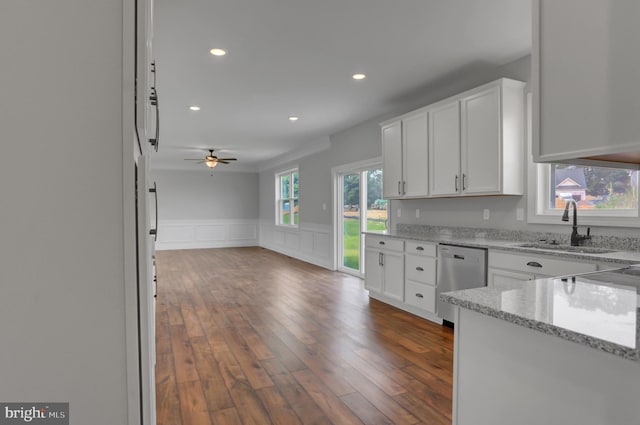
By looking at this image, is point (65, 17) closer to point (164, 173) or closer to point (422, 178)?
point (422, 178)

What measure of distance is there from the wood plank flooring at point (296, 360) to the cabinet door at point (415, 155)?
148 centimetres

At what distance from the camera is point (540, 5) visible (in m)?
1.23

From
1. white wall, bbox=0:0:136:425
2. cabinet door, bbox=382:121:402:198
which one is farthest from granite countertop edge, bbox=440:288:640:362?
cabinet door, bbox=382:121:402:198

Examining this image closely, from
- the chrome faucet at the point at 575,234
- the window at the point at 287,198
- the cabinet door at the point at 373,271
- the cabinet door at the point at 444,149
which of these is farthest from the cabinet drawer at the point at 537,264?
the window at the point at 287,198

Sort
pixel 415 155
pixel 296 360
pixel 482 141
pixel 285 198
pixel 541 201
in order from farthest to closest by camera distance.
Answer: pixel 285 198, pixel 415 155, pixel 482 141, pixel 541 201, pixel 296 360

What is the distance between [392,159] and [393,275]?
149 cm

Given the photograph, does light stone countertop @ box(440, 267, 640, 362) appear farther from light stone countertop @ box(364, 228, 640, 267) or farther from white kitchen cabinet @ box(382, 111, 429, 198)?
white kitchen cabinet @ box(382, 111, 429, 198)

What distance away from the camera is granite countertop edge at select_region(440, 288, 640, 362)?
795mm

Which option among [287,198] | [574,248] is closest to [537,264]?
[574,248]

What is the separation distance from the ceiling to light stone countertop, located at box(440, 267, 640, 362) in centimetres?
210

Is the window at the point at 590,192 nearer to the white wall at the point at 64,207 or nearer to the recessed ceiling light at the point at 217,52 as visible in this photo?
the recessed ceiling light at the point at 217,52

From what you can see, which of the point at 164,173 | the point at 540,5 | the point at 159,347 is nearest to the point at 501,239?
the point at 540,5

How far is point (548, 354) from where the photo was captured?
996 mm

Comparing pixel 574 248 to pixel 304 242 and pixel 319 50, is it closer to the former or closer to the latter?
pixel 319 50
